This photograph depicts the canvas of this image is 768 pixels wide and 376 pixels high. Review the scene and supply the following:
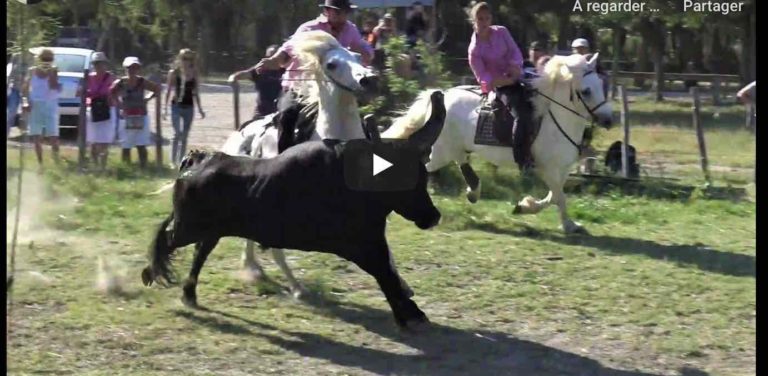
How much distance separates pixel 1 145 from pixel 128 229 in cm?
363

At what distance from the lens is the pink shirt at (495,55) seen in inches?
430

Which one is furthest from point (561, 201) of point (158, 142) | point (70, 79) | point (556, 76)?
point (70, 79)

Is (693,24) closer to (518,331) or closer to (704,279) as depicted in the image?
(704,279)

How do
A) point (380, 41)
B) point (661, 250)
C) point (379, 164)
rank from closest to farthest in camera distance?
point (379, 164) < point (661, 250) < point (380, 41)

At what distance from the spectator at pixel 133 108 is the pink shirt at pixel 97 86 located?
68 millimetres

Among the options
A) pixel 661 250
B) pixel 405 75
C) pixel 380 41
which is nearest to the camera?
pixel 661 250

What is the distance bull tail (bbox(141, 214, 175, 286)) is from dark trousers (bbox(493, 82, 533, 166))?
4204 mm

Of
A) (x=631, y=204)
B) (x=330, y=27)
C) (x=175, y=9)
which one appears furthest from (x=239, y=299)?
(x=175, y=9)

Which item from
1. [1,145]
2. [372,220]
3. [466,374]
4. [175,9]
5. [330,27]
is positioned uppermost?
[175,9]

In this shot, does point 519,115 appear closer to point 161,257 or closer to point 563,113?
point 563,113

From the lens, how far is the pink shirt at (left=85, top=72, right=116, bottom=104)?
1494 centimetres

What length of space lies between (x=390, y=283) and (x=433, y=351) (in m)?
0.49

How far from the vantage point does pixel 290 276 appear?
8.19 metres

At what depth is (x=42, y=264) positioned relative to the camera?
29.8ft
